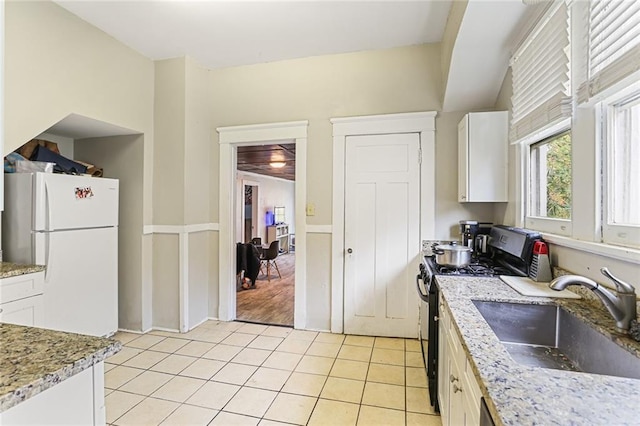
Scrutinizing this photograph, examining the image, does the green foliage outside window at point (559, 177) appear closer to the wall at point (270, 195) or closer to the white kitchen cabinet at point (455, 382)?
the white kitchen cabinet at point (455, 382)

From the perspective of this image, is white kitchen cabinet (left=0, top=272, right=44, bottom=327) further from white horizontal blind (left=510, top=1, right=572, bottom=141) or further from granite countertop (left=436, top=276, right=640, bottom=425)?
white horizontal blind (left=510, top=1, right=572, bottom=141)

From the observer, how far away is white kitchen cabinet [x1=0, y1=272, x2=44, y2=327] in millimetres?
1898

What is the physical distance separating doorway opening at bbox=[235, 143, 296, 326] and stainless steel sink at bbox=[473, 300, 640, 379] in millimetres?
2518

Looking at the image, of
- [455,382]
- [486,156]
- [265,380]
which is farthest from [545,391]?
[486,156]

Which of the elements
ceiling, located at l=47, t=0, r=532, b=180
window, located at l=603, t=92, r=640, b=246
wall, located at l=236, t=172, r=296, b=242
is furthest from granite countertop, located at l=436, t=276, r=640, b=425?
wall, located at l=236, t=172, r=296, b=242

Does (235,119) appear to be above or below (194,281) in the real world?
above

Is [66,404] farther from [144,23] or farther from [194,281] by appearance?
[144,23]

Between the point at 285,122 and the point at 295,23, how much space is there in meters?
0.96

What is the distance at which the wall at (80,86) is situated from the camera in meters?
2.24

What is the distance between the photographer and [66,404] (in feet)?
2.69

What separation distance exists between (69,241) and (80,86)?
1337 mm

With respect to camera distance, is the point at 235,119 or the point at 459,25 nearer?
the point at 459,25

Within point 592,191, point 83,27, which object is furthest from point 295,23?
point 592,191

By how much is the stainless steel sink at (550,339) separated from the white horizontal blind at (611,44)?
103 cm
